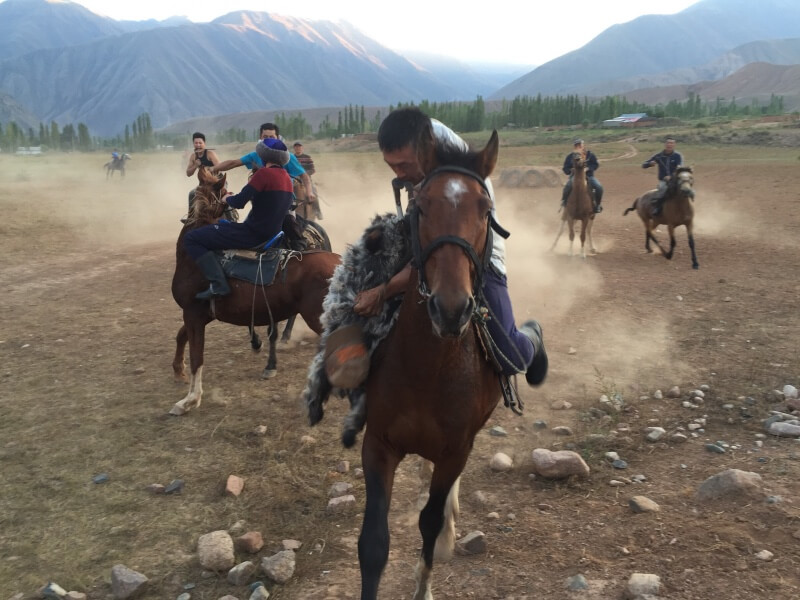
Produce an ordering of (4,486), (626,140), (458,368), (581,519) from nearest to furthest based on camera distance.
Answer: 1. (458,368)
2. (581,519)
3. (4,486)
4. (626,140)

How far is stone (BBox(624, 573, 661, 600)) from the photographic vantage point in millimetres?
3311

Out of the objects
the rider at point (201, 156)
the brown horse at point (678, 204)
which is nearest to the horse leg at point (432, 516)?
the rider at point (201, 156)

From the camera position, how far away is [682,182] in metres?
13.2

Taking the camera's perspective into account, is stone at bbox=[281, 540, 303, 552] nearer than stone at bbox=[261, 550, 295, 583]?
No

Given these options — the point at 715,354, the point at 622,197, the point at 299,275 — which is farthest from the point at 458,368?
the point at 622,197

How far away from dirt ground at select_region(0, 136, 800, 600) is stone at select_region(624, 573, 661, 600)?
91 mm

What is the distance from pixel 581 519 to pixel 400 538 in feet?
4.15

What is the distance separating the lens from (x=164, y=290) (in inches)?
450

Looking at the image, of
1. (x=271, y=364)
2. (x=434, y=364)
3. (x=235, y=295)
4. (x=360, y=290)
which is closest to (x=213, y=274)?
(x=235, y=295)

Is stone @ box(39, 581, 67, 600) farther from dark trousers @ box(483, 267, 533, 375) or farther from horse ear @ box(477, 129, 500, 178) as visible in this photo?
horse ear @ box(477, 129, 500, 178)

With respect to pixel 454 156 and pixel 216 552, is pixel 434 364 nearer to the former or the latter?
pixel 454 156

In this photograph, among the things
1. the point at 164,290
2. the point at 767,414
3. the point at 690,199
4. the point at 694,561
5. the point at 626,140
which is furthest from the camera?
the point at 626,140

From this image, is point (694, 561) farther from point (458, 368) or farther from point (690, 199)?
point (690, 199)

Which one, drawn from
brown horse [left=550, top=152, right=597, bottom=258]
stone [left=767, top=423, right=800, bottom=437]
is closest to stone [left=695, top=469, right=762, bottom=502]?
stone [left=767, top=423, right=800, bottom=437]
